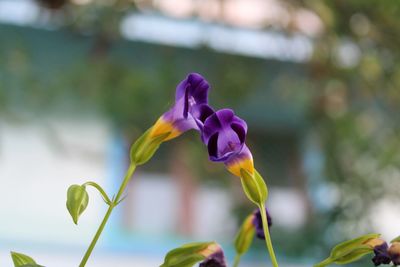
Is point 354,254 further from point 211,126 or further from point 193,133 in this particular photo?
point 193,133

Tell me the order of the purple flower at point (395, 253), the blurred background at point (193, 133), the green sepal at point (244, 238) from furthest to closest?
the blurred background at point (193, 133) < the green sepal at point (244, 238) < the purple flower at point (395, 253)

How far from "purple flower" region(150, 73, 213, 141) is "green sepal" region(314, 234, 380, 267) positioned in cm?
11

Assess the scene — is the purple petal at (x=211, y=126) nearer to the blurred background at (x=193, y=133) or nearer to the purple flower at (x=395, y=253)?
the purple flower at (x=395, y=253)

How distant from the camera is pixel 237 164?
42 cm

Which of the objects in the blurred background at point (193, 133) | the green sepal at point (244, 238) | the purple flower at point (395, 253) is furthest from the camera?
the blurred background at point (193, 133)

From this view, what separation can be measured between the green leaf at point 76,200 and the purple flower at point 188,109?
6 centimetres

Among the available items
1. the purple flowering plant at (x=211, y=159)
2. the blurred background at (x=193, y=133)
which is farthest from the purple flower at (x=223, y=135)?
the blurred background at (x=193, y=133)

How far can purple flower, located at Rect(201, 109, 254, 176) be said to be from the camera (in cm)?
39

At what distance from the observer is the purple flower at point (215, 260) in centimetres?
39

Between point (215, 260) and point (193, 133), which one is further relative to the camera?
point (193, 133)

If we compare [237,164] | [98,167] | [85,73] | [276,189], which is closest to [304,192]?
[276,189]

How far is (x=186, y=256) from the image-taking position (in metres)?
0.40

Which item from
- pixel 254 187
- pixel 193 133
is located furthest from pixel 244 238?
pixel 193 133

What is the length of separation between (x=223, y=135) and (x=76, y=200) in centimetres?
10
